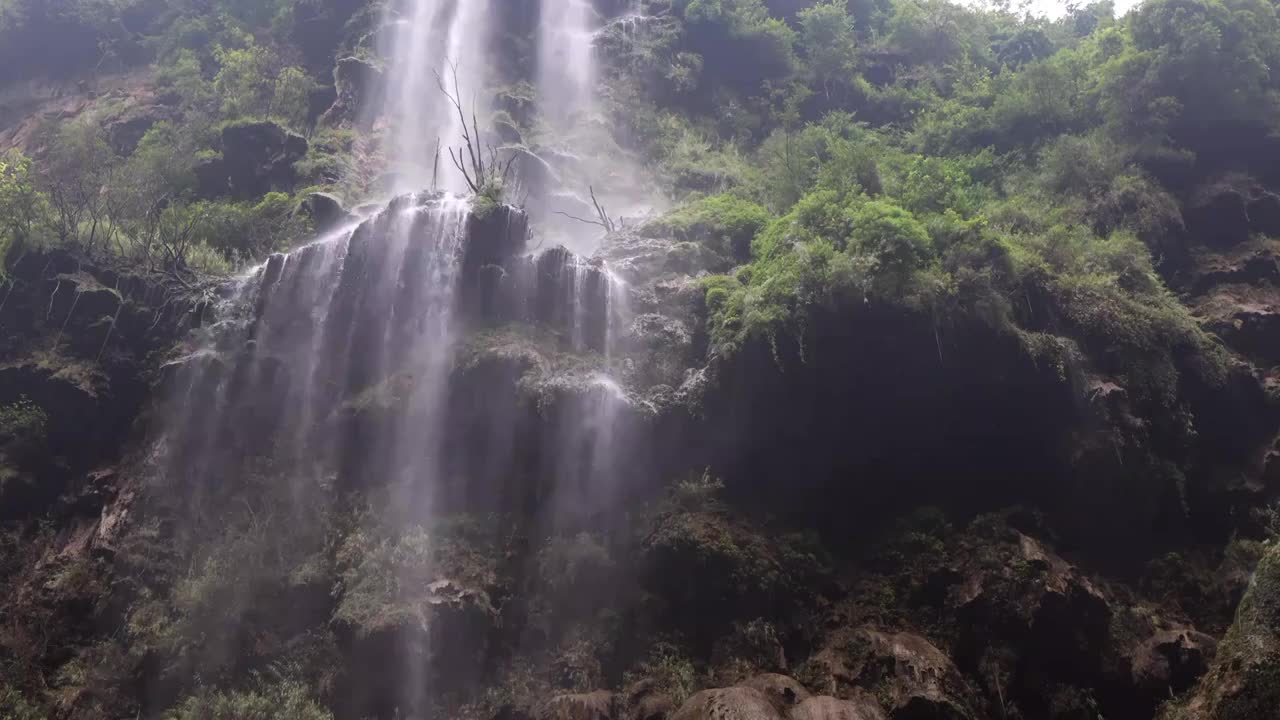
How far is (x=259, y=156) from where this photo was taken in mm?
21047

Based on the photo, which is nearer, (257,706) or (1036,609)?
(1036,609)

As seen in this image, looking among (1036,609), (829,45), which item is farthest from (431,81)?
(1036,609)

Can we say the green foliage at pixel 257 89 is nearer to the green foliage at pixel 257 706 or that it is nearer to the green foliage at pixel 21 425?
the green foliage at pixel 21 425

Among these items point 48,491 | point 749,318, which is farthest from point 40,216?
point 749,318

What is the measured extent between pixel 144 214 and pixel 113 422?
22.9 ft

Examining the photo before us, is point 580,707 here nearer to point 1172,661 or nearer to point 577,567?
point 577,567

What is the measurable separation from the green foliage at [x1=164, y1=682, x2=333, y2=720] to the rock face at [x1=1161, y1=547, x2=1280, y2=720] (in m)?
12.0

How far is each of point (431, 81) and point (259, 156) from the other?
7.77m

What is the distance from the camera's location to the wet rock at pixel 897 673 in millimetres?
9180

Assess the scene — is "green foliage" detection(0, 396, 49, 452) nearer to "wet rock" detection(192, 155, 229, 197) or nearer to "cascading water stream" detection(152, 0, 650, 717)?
"cascading water stream" detection(152, 0, 650, 717)

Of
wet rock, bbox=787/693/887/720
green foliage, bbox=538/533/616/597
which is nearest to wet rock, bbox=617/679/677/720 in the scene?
wet rock, bbox=787/693/887/720

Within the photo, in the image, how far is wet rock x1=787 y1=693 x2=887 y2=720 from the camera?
29.1 feet

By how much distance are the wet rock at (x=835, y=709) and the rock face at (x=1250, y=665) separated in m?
3.65

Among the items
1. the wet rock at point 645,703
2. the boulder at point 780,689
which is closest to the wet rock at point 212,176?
the wet rock at point 645,703
